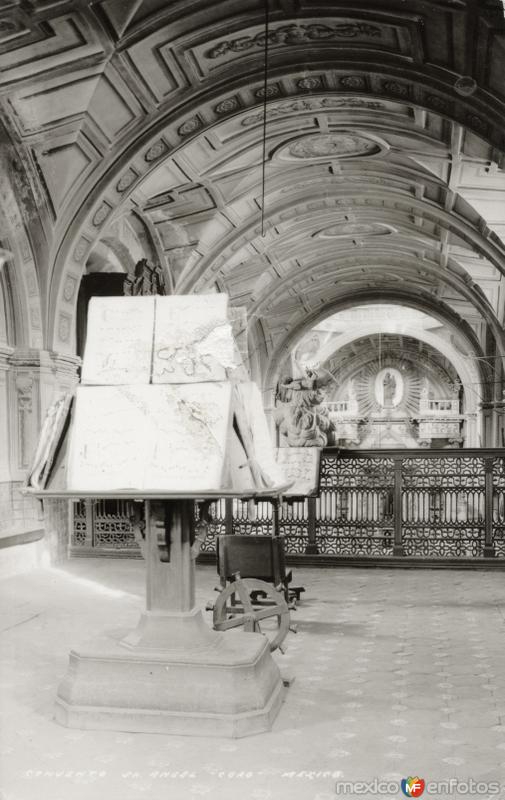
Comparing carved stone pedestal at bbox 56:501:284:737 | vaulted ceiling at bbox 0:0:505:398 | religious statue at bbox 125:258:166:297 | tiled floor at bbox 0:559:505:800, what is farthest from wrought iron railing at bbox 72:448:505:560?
carved stone pedestal at bbox 56:501:284:737

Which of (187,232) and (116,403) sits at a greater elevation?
(187,232)

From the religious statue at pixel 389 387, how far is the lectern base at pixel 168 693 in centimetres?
3718

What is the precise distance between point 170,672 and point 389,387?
37.8 metres

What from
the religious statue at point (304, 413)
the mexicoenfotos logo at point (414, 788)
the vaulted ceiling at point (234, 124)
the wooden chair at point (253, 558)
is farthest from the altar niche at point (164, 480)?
the religious statue at point (304, 413)

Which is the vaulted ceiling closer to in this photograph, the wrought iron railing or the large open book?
the wrought iron railing

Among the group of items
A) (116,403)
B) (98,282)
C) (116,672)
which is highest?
(98,282)

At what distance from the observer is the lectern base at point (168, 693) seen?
404 cm

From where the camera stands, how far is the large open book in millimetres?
4125

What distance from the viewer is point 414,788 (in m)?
3.29

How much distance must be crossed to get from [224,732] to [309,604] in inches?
150

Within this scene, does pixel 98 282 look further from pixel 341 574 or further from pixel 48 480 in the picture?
pixel 48 480

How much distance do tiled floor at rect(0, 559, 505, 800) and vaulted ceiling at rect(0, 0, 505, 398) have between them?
5.49m

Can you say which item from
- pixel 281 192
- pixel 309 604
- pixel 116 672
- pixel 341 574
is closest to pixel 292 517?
pixel 341 574

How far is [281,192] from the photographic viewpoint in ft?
51.7
